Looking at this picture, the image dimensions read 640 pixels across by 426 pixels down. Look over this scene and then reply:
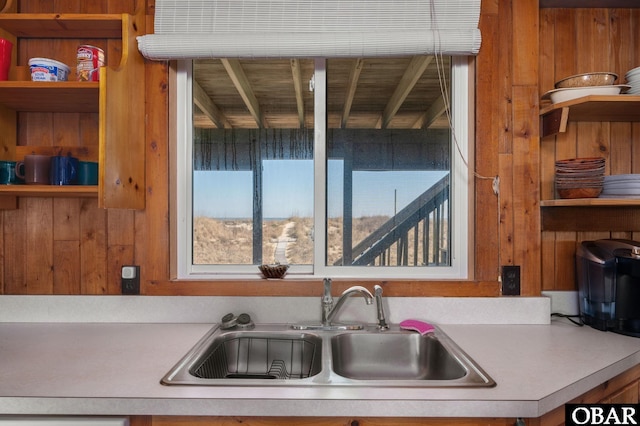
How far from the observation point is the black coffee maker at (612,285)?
148cm

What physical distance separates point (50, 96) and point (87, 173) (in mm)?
305

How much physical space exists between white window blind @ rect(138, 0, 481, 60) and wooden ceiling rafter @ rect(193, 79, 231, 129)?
0.69ft

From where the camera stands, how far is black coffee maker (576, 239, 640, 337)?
58.2 inches

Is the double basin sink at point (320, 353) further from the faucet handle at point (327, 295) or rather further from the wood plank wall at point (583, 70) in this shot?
the wood plank wall at point (583, 70)

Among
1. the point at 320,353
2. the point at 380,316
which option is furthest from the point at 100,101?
the point at 380,316

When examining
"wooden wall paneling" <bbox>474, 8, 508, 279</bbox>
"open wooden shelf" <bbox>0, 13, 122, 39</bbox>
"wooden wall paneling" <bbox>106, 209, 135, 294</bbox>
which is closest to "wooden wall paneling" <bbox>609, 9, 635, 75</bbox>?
"wooden wall paneling" <bbox>474, 8, 508, 279</bbox>

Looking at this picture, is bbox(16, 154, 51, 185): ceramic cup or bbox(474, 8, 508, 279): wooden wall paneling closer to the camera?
bbox(16, 154, 51, 185): ceramic cup

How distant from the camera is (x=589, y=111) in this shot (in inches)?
63.6

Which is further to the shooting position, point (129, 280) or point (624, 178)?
point (129, 280)

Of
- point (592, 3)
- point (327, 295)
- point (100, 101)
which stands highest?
point (592, 3)

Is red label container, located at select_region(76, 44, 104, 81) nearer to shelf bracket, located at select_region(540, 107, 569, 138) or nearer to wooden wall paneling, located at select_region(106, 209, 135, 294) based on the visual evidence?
wooden wall paneling, located at select_region(106, 209, 135, 294)

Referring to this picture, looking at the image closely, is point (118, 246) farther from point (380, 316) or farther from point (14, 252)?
point (380, 316)

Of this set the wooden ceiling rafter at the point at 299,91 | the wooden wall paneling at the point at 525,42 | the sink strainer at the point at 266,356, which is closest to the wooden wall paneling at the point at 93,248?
Answer: the sink strainer at the point at 266,356

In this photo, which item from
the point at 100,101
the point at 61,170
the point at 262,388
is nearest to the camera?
the point at 262,388
